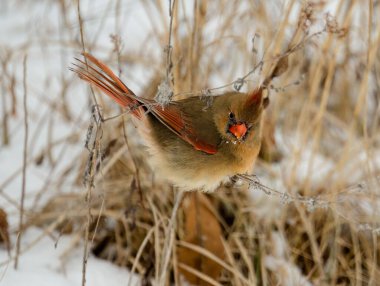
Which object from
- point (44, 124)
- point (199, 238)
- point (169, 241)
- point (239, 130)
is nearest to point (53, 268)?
point (169, 241)

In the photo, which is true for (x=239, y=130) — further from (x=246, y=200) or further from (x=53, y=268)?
(x=53, y=268)

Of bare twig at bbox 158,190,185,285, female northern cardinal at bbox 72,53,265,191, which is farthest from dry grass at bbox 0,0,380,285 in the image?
female northern cardinal at bbox 72,53,265,191

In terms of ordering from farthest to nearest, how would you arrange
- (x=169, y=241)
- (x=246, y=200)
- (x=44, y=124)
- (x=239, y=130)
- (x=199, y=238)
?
(x=44, y=124) → (x=246, y=200) → (x=199, y=238) → (x=169, y=241) → (x=239, y=130)

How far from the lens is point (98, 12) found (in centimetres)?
387

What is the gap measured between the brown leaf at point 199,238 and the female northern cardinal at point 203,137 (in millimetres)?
339

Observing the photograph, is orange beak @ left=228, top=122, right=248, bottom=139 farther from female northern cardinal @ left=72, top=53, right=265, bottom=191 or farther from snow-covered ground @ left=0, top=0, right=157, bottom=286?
snow-covered ground @ left=0, top=0, right=157, bottom=286

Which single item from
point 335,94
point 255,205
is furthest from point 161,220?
point 335,94

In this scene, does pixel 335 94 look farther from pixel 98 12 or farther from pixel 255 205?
pixel 98 12

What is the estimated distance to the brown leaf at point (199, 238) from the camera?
8.20 ft

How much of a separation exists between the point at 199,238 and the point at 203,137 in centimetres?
61

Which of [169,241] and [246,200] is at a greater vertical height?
[246,200]

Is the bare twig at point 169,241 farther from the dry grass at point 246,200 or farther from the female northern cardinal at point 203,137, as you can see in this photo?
the female northern cardinal at point 203,137

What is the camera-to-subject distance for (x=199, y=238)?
2.54 meters

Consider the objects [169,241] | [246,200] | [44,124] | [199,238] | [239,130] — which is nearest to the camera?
[239,130]
